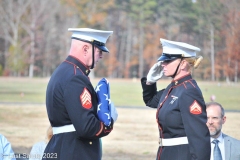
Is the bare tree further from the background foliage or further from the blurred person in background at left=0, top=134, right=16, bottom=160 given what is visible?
the blurred person in background at left=0, top=134, right=16, bottom=160

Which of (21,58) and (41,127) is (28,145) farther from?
(21,58)

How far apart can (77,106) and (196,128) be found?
767 millimetres

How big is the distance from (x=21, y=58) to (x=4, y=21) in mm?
5931

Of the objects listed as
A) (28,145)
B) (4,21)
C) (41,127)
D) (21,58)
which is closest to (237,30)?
(41,127)

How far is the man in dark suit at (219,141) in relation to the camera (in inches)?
176

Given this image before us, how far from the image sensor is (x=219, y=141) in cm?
453

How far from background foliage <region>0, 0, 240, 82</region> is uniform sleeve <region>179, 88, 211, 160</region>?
42.0 metres

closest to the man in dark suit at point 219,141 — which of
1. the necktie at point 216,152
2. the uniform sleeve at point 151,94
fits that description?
the necktie at point 216,152

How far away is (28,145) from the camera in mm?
10062

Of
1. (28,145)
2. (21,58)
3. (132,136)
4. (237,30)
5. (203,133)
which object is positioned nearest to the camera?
(203,133)

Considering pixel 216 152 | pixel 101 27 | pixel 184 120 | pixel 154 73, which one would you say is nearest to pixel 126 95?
pixel 216 152

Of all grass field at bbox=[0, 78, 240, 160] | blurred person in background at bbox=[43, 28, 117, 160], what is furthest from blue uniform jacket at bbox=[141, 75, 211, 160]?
grass field at bbox=[0, 78, 240, 160]

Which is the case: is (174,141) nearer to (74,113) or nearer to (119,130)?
(74,113)

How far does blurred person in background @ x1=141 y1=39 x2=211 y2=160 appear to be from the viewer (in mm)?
3400
